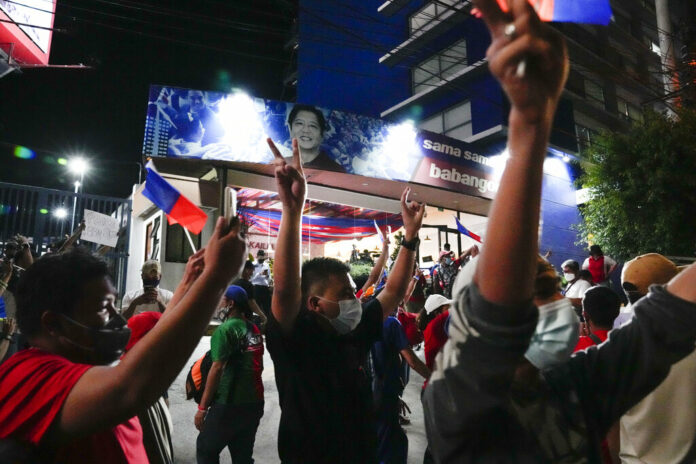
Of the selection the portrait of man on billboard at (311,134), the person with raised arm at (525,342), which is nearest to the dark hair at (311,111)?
the portrait of man on billboard at (311,134)

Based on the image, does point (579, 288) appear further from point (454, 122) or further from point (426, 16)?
point (426, 16)

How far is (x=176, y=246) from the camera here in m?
13.7

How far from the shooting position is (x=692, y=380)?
205cm

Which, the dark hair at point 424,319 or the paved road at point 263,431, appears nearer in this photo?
the paved road at point 263,431

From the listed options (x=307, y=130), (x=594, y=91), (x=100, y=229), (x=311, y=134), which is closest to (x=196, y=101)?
(x=307, y=130)

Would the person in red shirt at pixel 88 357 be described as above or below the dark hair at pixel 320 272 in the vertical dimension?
below

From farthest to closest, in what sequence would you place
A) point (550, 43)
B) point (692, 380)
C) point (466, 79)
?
point (466, 79)
point (692, 380)
point (550, 43)

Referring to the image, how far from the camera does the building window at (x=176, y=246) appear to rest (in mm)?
13500

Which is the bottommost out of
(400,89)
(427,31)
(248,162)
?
(248,162)

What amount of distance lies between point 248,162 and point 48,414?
35.7ft

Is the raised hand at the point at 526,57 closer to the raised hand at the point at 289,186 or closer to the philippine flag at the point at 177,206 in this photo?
the raised hand at the point at 289,186

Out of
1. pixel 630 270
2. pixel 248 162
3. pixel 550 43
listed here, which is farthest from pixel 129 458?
pixel 248 162

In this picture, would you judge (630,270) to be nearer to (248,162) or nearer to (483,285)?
(483,285)

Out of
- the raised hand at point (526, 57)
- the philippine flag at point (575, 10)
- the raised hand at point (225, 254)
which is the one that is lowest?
the raised hand at point (225, 254)
